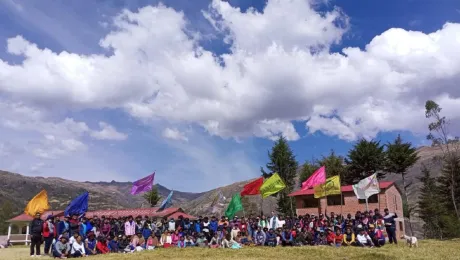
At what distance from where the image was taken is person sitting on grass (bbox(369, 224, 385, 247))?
75.2 feet

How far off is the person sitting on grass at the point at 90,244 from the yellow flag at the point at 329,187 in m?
17.5

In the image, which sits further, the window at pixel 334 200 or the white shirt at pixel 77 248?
the window at pixel 334 200

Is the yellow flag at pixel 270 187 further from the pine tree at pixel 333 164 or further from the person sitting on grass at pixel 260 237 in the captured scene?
the pine tree at pixel 333 164

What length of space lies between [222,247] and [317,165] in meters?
48.6

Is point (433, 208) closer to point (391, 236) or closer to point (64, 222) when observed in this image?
point (391, 236)

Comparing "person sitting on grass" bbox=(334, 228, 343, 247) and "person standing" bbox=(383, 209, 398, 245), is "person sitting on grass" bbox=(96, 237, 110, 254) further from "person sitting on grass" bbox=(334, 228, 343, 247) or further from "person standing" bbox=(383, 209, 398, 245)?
"person standing" bbox=(383, 209, 398, 245)

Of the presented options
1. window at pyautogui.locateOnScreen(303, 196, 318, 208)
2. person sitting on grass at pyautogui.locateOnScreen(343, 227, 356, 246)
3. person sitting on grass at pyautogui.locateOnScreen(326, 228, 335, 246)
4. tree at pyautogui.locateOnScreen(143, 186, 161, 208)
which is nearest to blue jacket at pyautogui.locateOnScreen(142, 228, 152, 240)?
person sitting on grass at pyautogui.locateOnScreen(326, 228, 335, 246)

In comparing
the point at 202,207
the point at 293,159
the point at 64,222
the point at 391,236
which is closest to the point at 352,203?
the point at 293,159

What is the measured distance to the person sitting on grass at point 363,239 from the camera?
23.0 meters

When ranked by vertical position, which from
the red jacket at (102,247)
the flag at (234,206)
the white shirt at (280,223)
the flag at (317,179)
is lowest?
the red jacket at (102,247)

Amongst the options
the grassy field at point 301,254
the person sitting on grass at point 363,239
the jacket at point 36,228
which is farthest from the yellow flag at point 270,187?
the jacket at point 36,228

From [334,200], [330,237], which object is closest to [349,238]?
[330,237]

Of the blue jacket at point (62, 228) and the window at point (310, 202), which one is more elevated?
the window at point (310, 202)

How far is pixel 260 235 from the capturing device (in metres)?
25.6
